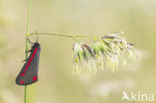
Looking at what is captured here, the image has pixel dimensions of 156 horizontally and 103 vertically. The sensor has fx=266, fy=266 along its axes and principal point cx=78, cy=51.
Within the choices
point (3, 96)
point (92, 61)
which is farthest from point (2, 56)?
point (92, 61)

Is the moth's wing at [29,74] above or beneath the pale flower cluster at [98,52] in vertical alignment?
beneath

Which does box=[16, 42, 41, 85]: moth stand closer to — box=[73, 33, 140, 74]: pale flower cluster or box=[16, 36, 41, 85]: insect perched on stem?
box=[16, 36, 41, 85]: insect perched on stem

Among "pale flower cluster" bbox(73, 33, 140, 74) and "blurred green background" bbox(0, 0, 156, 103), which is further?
"blurred green background" bbox(0, 0, 156, 103)

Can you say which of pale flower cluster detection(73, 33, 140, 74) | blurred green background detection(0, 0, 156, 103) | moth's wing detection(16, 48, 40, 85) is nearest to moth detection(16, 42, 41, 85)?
moth's wing detection(16, 48, 40, 85)

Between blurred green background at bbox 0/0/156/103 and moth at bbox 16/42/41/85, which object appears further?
blurred green background at bbox 0/0/156/103

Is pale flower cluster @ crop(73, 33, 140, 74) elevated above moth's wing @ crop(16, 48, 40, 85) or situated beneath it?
elevated above

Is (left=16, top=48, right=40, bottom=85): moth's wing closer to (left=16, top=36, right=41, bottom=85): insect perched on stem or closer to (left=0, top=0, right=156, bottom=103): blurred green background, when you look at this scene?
(left=16, top=36, right=41, bottom=85): insect perched on stem

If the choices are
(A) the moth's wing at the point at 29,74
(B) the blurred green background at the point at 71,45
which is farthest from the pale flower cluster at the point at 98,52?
(B) the blurred green background at the point at 71,45

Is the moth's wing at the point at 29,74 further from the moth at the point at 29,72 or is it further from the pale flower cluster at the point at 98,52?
the pale flower cluster at the point at 98,52
